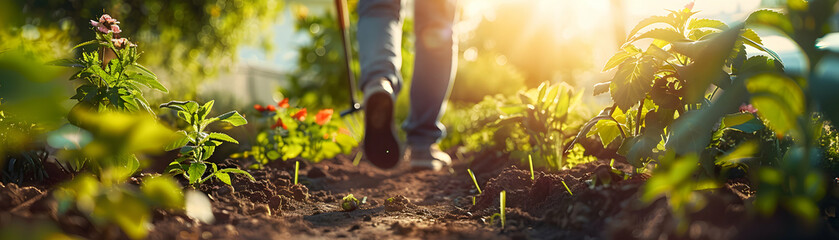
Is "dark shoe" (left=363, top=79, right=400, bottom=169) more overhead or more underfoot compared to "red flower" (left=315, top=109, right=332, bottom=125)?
more underfoot

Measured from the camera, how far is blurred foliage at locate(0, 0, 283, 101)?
4703mm

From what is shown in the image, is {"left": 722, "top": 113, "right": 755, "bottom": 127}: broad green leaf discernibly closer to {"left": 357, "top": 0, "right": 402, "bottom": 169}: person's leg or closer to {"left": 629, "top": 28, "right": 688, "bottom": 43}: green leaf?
{"left": 629, "top": 28, "right": 688, "bottom": 43}: green leaf

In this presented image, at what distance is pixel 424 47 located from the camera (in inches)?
117

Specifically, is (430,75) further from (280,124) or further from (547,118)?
(547,118)

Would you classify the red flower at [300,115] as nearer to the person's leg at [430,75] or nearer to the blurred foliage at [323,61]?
the person's leg at [430,75]

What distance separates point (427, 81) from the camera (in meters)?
2.99

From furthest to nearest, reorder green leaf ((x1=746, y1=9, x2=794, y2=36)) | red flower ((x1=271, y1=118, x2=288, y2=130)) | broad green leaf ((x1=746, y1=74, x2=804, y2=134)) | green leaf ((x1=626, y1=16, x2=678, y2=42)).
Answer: red flower ((x1=271, y1=118, x2=288, y2=130))
green leaf ((x1=626, y1=16, x2=678, y2=42))
green leaf ((x1=746, y1=9, x2=794, y2=36))
broad green leaf ((x1=746, y1=74, x2=804, y2=134))

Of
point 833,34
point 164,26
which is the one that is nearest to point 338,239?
point 833,34

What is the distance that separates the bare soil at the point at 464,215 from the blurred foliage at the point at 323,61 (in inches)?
175

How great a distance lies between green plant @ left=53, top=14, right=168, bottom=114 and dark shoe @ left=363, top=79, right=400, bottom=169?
961 mm

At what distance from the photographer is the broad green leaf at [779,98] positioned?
964 millimetres

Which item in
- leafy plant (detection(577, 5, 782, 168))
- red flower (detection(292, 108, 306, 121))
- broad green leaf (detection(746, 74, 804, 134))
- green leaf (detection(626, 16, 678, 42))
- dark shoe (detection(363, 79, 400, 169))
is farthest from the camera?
red flower (detection(292, 108, 306, 121))

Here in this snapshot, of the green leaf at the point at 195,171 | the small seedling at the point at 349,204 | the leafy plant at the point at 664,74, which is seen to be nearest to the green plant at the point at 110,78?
the green leaf at the point at 195,171

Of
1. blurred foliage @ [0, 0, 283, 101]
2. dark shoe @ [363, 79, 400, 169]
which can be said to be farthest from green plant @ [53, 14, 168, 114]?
blurred foliage @ [0, 0, 283, 101]
